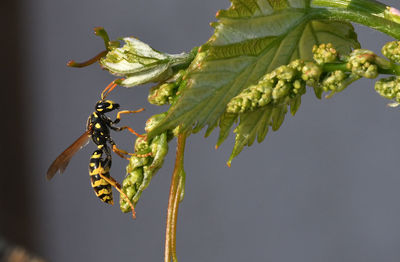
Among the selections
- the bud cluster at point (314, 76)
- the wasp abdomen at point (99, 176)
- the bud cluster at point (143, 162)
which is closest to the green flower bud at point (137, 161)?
the bud cluster at point (143, 162)

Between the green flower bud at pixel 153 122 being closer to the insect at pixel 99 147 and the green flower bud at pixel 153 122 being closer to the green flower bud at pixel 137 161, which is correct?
the green flower bud at pixel 137 161

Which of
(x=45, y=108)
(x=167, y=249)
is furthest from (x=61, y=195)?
(x=167, y=249)

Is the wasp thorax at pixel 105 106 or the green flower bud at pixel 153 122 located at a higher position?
the green flower bud at pixel 153 122

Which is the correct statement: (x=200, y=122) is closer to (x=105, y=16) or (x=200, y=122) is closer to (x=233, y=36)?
(x=233, y=36)

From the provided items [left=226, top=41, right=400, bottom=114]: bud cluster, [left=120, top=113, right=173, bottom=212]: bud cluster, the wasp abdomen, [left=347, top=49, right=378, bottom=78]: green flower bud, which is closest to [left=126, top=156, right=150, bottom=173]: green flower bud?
[left=120, top=113, right=173, bottom=212]: bud cluster

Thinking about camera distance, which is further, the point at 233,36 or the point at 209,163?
the point at 209,163

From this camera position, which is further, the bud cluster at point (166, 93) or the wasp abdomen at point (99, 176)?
the wasp abdomen at point (99, 176)
